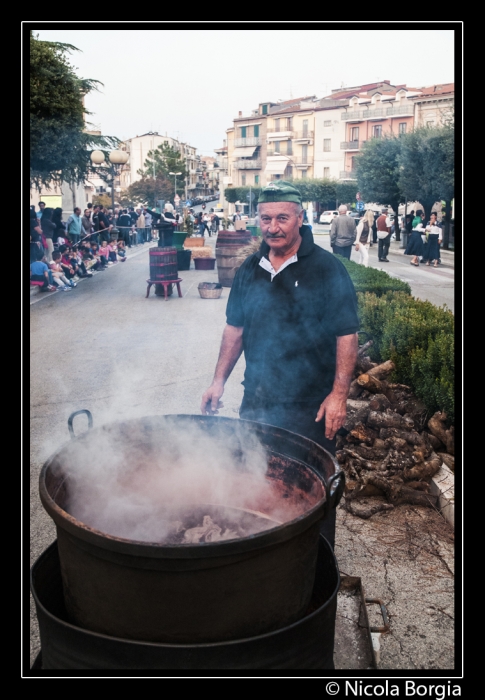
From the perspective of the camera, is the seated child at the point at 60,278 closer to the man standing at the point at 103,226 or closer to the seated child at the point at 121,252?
the man standing at the point at 103,226

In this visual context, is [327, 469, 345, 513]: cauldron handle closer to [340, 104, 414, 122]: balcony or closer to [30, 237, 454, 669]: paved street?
[30, 237, 454, 669]: paved street

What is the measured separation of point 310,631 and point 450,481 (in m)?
2.50

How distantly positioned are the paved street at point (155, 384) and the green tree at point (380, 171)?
742 inches

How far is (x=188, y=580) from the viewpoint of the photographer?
1892mm

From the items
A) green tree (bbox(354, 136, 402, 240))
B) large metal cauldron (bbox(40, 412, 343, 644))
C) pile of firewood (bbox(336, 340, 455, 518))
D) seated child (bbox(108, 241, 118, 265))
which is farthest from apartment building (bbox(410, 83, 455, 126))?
large metal cauldron (bbox(40, 412, 343, 644))

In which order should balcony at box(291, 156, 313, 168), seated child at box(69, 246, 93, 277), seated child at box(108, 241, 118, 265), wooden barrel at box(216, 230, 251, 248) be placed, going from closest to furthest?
wooden barrel at box(216, 230, 251, 248), seated child at box(69, 246, 93, 277), seated child at box(108, 241, 118, 265), balcony at box(291, 156, 313, 168)

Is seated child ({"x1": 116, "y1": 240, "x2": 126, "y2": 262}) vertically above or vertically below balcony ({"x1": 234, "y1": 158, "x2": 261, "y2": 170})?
below

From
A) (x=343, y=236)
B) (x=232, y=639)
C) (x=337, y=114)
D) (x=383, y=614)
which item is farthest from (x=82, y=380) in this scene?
(x=337, y=114)

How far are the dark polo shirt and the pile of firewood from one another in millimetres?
1423

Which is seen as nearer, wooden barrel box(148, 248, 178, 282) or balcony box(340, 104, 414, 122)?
wooden barrel box(148, 248, 178, 282)

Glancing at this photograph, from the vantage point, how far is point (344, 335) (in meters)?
3.01

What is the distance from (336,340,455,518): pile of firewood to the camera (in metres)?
4.25

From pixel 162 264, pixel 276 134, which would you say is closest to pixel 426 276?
pixel 276 134
